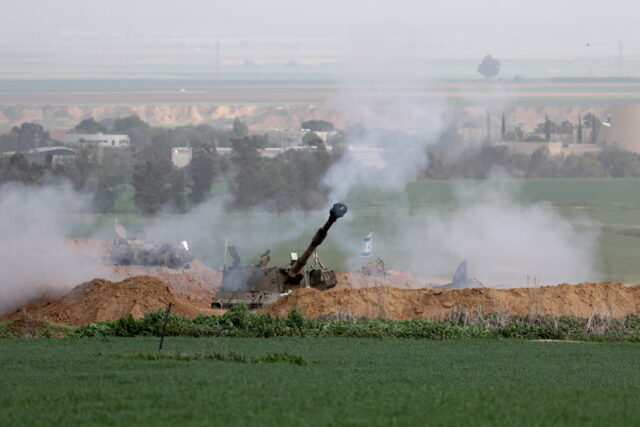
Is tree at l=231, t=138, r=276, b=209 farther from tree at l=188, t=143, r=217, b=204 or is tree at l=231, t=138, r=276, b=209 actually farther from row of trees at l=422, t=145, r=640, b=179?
row of trees at l=422, t=145, r=640, b=179

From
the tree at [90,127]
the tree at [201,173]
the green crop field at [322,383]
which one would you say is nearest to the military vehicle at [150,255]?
the tree at [201,173]

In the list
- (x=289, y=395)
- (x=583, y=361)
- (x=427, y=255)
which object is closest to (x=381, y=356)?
(x=583, y=361)

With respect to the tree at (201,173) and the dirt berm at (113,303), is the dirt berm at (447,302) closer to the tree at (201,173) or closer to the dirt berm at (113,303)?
the dirt berm at (113,303)

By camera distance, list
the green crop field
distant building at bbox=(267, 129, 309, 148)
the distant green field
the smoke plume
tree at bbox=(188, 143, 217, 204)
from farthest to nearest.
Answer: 1. distant building at bbox=(267, 129, 309, 148)
2. tree at bbox=(188, 143, 217, 204)
3. the distant green field
4. the smoke plume
5. the green crop field

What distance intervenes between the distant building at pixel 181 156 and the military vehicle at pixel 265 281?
4713 cm

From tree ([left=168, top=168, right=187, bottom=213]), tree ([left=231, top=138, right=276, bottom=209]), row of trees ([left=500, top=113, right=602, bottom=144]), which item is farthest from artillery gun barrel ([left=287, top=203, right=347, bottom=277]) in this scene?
row of trees ([left=500, top=113, right=602, bottom=144])

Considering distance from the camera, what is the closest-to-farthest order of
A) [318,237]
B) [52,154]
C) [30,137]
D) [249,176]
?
[318,237], [249,176], [52,154], [30,137]

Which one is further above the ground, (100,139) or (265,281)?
(100,139)

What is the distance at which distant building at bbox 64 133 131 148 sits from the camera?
365 feet

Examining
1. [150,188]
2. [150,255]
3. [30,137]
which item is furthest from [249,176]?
[30,137]

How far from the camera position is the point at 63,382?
84.3ft

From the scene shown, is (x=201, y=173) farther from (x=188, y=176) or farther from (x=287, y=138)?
(x=287, y=138)

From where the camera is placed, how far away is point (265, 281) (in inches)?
1822

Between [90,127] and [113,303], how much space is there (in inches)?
3124
